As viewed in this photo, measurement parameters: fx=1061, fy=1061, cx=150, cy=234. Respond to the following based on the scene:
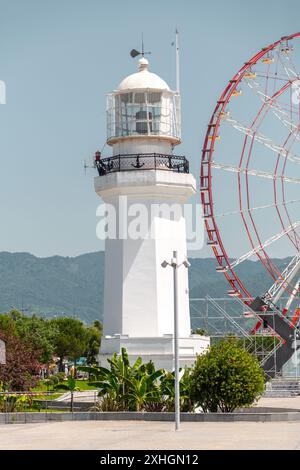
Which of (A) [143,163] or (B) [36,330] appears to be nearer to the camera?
(A) [143,163]

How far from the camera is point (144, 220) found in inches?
1560

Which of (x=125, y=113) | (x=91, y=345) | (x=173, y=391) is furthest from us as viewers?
(x=91, y=345)

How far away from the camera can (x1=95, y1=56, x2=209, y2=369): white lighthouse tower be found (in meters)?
39.2

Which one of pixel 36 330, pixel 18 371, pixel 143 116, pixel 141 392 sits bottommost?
pixel 141 392

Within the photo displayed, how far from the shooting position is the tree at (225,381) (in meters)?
33.8

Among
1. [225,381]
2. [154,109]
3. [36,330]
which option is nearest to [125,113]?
[154,109]

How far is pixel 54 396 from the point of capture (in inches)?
1967

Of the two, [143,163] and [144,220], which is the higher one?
[143,163]

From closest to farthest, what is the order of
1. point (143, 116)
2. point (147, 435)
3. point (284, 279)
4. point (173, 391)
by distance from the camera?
point (147, 435)
point (173, 391)
point (143, 116)
point (284, 279)

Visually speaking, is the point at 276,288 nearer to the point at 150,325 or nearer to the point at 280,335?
the point at 280,335

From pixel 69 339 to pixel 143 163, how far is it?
85.3 metres

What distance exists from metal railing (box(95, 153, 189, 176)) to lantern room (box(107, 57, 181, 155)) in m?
0.36

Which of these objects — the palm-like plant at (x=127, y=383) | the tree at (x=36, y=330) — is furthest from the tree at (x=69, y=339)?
the palm-like plant at (x=127, y=383)

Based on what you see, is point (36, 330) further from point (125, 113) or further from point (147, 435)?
point (147, 435)
